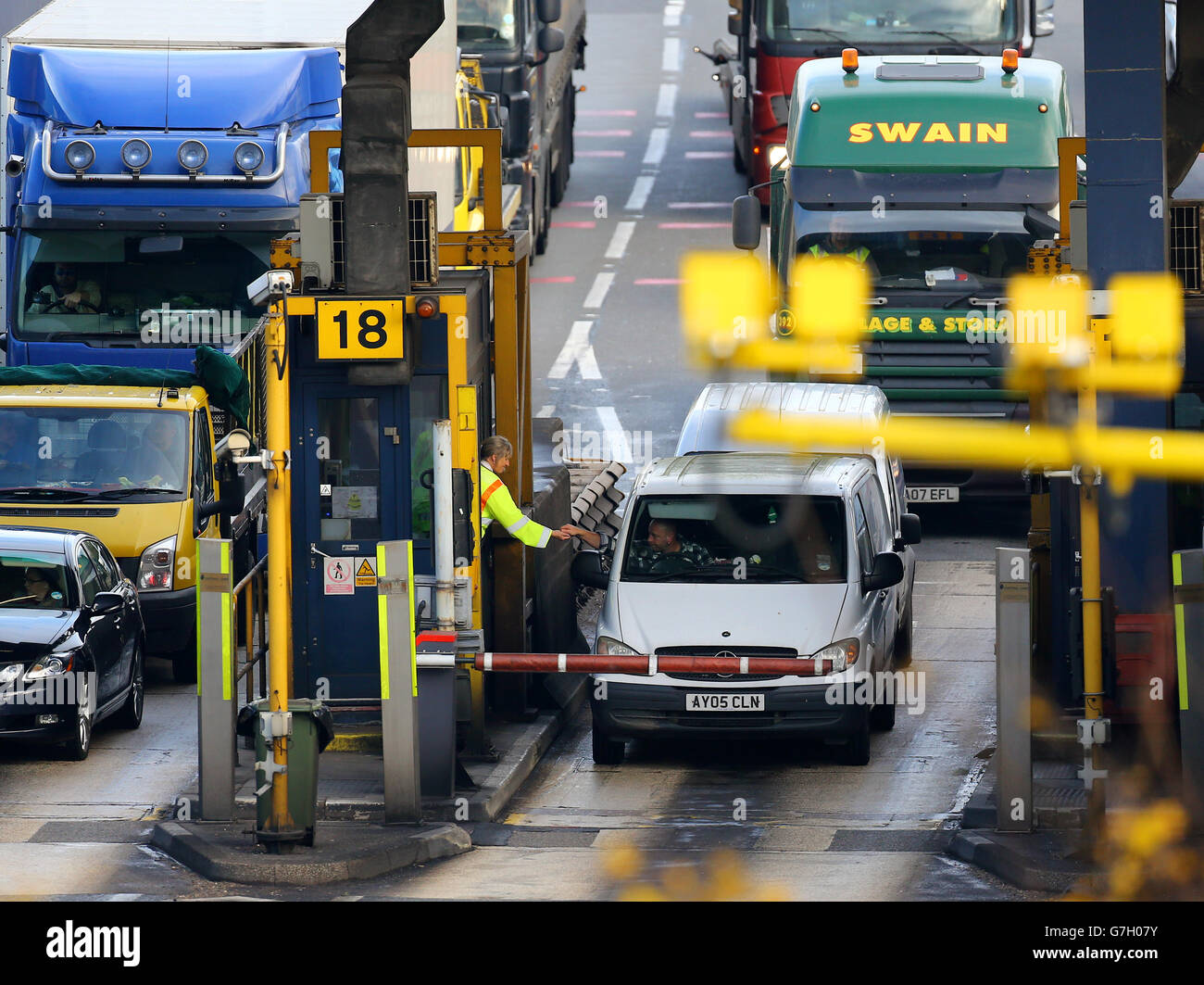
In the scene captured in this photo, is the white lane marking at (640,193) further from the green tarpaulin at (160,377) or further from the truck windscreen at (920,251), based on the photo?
the green tarpaulin at (160,377)

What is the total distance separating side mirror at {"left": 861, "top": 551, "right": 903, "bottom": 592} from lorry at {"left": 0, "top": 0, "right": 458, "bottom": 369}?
280 inches

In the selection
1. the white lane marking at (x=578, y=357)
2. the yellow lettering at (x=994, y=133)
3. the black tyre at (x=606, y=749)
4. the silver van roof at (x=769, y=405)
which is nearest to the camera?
the black tyre at (x=606, y=749)

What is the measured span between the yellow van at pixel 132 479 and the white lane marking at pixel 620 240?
53.0ft

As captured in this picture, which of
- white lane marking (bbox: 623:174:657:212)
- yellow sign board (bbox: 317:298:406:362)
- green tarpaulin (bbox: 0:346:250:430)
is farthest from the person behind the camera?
white lane marking (bbox: 623:174:657:212)

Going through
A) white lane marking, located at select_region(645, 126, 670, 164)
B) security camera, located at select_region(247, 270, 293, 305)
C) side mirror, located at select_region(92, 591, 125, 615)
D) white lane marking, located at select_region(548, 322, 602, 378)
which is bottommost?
side mirror, located at select_region(92, 591, 125, 615)

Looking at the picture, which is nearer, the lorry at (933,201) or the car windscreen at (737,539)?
the car windscreen at (737,539)

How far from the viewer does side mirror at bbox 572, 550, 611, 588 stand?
15005 mm

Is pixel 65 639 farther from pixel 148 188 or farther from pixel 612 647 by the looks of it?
pixel 148 188

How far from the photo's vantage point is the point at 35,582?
14945mm

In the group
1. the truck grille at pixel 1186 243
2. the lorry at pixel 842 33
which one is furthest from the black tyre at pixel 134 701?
the lorry at pixel 842 33

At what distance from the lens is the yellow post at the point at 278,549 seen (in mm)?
12078

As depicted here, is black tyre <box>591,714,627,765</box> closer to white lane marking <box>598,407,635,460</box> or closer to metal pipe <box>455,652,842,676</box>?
metal pipe <box>455,652,842,676</box>

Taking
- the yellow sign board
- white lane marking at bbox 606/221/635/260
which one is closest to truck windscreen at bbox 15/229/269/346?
the yellow sign board

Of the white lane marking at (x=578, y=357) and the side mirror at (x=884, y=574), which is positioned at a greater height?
the white lane marking at (x=578, y=357)
